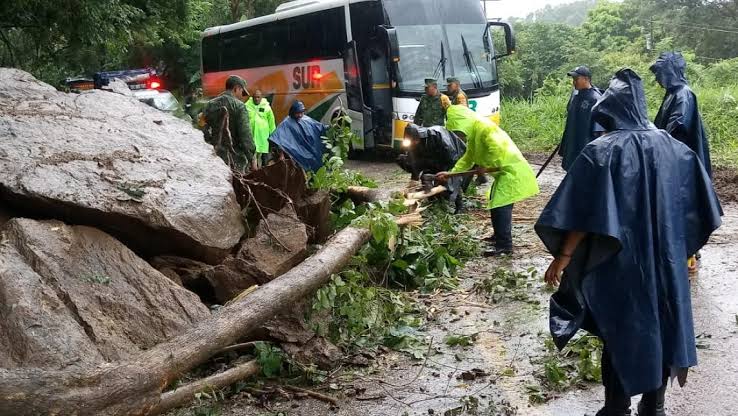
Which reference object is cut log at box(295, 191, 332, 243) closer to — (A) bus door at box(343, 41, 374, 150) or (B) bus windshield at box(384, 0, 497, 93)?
(B) bus windshield at box(384, 0, 497, 93)

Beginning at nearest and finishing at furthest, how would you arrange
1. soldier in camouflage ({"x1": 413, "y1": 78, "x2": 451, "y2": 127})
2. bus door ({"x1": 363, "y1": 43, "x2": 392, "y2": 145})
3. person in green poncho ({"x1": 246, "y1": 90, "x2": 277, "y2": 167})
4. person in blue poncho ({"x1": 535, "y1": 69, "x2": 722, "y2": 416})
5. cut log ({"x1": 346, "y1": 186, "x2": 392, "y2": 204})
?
person in blue poncho ({"x1": 535, "y1": 69, "x2": 722, "y2": 416}) → cut log ({"x1": 346, "y1": 186, "x2": 392, "y2": 204}) → soldier in camouflage ({"x1": 413, "y1": 78, "x2": 451, "y2": 127}) → person in green poncho ({"x1": 246, "y1": 90, "x2": 277, "y2": 167}) → bus door ({"x1": 363, "y1": 43, "x2": 392, "y2": 145})

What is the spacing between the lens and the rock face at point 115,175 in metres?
4.55

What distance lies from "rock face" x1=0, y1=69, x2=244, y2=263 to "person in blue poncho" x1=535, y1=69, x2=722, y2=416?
257 centimetres

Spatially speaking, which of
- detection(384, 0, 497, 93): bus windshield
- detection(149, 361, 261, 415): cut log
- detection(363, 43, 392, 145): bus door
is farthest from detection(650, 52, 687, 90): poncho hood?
detection(363, 43, 392, 145): bus door

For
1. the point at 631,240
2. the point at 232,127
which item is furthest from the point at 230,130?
the point at 631,240

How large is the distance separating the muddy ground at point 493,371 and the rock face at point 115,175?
52.5 inches

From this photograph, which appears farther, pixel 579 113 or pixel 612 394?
pixel 579 113

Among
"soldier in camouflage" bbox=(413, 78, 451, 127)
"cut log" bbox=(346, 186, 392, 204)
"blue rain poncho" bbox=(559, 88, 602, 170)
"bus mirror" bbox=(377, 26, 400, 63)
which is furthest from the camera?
"bus mirror" bbox=(377, 26, 400, 63)

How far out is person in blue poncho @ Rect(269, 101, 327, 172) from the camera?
9398mm

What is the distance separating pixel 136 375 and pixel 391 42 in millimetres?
9434

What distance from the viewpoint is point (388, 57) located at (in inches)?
494

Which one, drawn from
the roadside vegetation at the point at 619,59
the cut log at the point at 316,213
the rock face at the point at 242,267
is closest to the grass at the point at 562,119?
the roadside vegetation at the point at 619,59

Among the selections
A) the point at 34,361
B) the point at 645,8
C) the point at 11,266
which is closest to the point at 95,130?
the point at 11,266

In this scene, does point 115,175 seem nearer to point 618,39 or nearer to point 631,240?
point 631,240
